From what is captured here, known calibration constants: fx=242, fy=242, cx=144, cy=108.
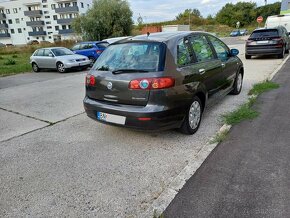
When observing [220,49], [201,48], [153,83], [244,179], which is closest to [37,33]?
[220,49]

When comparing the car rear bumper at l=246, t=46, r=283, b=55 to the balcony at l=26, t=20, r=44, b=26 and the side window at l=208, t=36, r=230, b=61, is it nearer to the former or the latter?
the side window at l=208, t=36, r=230, b=61

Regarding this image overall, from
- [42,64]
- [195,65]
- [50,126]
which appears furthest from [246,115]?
[42,64]

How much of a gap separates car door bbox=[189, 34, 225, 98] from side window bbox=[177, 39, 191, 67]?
0.57 ft

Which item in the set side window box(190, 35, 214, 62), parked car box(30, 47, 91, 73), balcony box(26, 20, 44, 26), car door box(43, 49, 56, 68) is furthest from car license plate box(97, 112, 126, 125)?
balcony box(26, 20, 44, 26)

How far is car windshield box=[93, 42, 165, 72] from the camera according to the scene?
138 inches

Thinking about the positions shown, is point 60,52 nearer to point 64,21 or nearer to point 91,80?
point 91,80

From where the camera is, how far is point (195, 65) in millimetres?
4020

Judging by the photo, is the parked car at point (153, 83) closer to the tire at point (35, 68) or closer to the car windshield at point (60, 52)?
the car windshield at point (60, 52)

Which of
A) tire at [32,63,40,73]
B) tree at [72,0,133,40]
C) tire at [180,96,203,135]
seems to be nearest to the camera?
tire at [180,96,203,135]

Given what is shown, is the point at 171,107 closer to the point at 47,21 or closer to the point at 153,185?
the point at 153,185

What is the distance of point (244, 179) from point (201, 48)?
8.34 ft

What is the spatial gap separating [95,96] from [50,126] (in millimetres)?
1590

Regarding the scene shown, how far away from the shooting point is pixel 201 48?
4461mm

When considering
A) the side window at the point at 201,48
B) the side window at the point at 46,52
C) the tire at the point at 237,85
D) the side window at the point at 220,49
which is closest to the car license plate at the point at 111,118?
the side window at the point at 201,48
